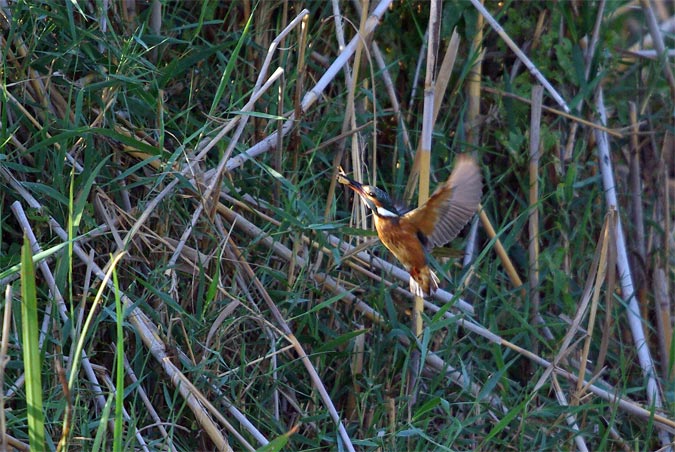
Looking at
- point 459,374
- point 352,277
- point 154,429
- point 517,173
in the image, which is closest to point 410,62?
point 517,173

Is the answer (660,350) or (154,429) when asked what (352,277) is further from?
(660,350)

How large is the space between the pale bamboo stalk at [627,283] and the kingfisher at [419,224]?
38.8 inches

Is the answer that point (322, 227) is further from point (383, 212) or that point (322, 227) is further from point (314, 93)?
point (314, 93)

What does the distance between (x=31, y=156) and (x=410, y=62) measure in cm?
161

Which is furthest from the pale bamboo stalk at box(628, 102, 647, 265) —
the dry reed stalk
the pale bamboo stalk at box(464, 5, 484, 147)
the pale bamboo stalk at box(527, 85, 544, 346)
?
the pale bamboo stalk at box(464, 5, 484, 147)

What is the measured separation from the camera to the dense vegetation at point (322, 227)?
303 cm

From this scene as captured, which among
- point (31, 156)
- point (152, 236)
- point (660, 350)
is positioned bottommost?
point (660, 350)

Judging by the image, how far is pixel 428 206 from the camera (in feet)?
9.84

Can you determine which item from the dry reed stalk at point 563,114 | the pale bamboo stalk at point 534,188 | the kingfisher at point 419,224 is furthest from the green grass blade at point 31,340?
the dry reed stalk at point 563,114

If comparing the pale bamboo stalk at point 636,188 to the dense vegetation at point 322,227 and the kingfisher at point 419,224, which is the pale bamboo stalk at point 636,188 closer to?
the dense vegetation at point 322,227

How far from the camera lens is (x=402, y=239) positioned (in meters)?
3.12

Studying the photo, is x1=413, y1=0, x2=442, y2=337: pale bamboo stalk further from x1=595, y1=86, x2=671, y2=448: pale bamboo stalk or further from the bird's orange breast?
x1=595, y1=86, x2=671, y2=448: pale bamboo stalk

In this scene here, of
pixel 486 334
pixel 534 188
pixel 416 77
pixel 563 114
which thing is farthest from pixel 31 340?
pixel 563 114

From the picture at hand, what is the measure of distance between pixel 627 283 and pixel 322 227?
4.93 ft
